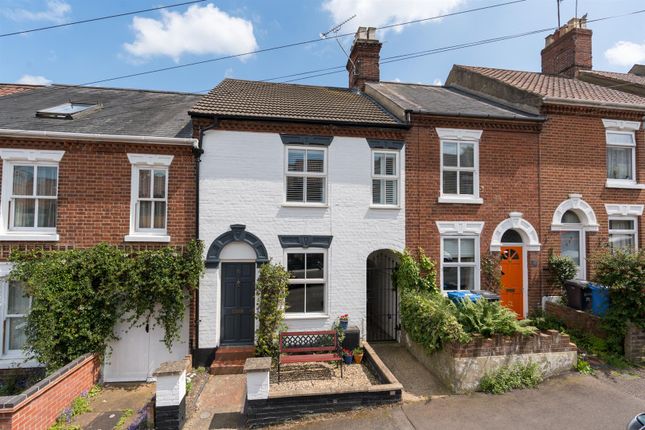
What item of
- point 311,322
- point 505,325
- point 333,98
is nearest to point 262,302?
point 311,322

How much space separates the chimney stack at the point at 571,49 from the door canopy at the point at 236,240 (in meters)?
15.2

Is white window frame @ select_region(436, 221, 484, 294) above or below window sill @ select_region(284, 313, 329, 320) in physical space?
above

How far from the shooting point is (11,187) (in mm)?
7879

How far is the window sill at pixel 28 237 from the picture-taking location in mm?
7629

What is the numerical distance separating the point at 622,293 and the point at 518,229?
2.81 m

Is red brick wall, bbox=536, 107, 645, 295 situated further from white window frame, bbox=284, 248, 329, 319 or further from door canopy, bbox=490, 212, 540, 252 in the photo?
white window frame, bbox=284, 248, 329, 319

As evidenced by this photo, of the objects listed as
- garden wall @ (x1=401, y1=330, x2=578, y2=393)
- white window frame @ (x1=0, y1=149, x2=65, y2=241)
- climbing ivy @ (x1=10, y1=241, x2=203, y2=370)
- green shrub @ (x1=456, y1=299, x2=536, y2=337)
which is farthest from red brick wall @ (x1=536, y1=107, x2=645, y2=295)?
white window frame @ (x1=0, y1=149, x2=65, y2=241)

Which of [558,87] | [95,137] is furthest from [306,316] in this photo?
[558,87]

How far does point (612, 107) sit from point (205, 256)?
12.9 metres

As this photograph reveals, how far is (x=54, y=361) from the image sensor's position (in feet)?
23.4

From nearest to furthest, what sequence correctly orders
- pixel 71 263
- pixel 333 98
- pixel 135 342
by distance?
pixel 71 263 < pixel 135 342 < pixel 333 98

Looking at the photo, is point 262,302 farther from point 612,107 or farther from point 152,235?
point 612,107

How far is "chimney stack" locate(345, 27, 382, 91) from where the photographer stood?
13266 millimetres

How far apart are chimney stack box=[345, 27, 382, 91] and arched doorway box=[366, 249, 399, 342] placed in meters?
7.30
